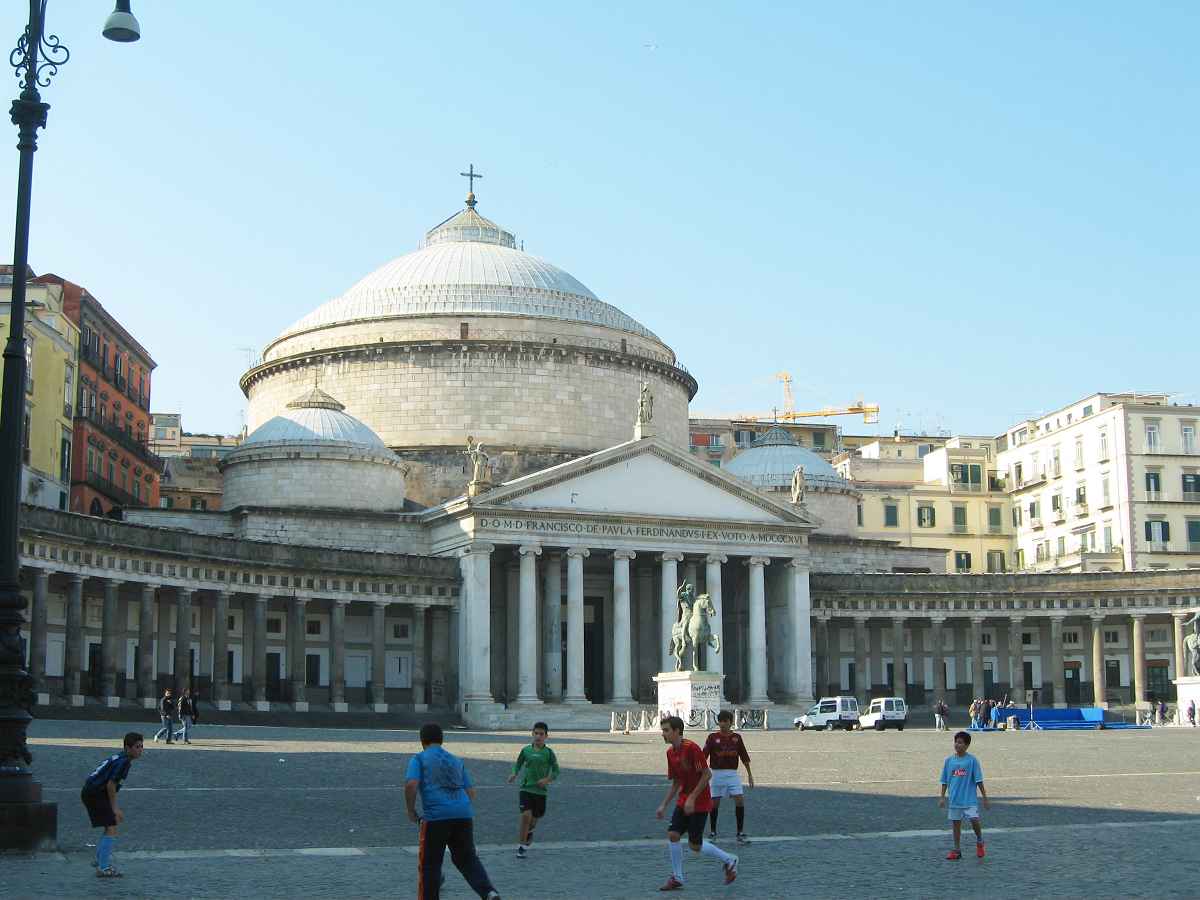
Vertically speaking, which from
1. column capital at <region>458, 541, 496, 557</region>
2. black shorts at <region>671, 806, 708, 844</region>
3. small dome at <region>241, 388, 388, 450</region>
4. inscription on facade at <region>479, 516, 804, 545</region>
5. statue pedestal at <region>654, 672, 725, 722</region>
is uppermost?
small dome at <region>241, 388, 388, 450</region>

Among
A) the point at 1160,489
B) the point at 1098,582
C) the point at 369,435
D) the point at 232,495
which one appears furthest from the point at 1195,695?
the point at 232,495

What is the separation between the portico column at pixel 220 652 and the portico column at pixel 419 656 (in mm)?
7986

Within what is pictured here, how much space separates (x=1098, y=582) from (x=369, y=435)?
113 ft

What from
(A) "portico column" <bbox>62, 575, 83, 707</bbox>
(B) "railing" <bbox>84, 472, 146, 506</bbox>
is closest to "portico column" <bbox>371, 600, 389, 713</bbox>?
(A) "portico column" <bbox>62, 575, 83, 707</bbox>

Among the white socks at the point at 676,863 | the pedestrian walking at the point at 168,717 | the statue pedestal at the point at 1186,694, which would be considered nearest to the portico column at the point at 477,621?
the pedestrian walking at the point at 168,717

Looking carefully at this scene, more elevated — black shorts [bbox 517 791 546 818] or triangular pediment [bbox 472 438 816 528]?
triangular pediment [bbox 472 438 816 528]

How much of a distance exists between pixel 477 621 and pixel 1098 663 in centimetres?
3089

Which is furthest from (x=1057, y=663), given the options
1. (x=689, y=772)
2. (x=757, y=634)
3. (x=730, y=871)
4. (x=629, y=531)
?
(x=730, y=871)

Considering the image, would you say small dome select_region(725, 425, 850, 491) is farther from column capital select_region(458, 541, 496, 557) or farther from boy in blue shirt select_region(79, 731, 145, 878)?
boy in blue shirt select_region(79, 731, 145, 878)

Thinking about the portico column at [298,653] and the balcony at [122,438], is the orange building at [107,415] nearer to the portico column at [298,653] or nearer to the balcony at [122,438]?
the balcony at [122,438]

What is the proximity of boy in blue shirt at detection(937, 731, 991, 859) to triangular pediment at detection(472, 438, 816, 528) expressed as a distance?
1852 inches

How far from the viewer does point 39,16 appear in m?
19.7

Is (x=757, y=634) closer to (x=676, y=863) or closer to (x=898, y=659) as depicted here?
(x=898, y=659)

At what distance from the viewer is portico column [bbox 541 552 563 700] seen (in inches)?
2694
